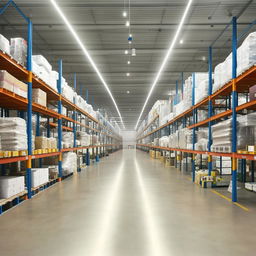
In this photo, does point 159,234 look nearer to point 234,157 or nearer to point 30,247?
point 30,247

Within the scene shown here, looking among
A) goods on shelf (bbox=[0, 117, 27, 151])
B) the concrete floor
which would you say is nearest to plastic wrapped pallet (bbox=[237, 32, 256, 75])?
the concrete floor

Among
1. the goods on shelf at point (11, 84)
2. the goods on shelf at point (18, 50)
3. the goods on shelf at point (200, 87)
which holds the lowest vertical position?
the goods on shelf at point (11, 84)

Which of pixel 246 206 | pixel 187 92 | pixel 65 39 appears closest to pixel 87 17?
pixel 65 39

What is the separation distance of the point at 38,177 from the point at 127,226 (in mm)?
3344

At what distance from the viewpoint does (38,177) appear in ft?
20.9

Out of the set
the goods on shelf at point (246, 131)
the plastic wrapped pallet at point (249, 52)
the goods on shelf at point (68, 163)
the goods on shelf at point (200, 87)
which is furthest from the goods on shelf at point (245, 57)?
the goods on shelf at point (68, 163)

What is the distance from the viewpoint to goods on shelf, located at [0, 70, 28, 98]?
4.77m

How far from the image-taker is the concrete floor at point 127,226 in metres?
3.05

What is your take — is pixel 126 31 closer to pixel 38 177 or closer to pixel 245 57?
pixel 245 57

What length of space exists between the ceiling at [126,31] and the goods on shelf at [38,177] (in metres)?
5.60

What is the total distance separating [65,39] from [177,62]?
6.59 metres

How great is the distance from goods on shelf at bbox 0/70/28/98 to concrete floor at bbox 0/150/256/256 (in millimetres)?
2317

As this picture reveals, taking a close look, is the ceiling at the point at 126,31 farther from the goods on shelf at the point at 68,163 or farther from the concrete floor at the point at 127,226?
the concrete floor at the point at 127,226

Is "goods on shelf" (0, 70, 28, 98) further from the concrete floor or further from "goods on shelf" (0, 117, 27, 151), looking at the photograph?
the concrete floor
